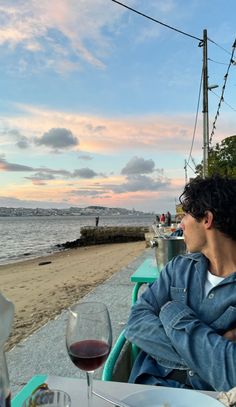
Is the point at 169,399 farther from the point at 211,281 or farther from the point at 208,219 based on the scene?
the point at 208,219

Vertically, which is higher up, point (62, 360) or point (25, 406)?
point (25, 406)

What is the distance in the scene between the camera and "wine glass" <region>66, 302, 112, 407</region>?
1008 mm

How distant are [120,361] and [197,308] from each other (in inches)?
21.8

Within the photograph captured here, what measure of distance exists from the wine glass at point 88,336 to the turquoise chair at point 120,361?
2.24ft

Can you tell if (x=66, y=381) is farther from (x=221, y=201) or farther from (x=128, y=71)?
(x=128, y=71)

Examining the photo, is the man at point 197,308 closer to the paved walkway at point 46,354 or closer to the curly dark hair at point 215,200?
the curly dark hair at point 215,200

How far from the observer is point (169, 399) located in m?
1.12

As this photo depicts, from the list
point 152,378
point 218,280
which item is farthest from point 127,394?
point 218,280

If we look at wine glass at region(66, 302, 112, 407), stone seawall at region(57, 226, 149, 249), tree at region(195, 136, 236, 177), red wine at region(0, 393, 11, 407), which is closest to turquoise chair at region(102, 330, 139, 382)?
wine glass at region(66, 302, 112, 407)

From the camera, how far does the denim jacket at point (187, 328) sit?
5.00 feet

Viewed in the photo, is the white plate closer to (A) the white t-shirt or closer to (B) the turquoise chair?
(B) the turquoise chair

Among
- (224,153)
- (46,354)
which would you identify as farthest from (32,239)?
→ (46,354)

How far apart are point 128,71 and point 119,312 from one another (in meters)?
8.50

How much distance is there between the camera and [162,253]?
9.82 ft
